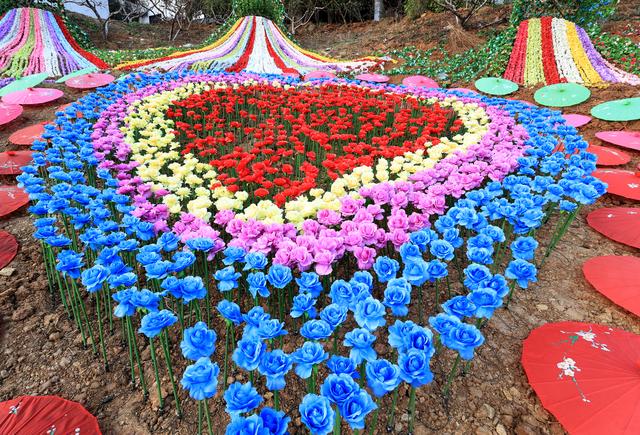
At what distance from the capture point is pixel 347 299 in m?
2.00

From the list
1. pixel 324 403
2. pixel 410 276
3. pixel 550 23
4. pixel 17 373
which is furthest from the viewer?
pixel 550 23

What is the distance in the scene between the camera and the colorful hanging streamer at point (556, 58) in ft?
29.6

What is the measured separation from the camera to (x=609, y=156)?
18.0ft

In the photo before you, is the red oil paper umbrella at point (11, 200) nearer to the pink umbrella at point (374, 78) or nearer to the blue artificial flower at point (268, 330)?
the blue artificial flower at point (268, 330)

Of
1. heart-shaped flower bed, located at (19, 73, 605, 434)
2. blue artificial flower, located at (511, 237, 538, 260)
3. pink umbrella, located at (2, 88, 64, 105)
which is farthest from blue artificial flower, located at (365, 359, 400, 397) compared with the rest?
pink umbrella, located at (2, 88, 64, 105)

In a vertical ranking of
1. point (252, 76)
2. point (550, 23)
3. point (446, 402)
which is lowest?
point (446, 402)

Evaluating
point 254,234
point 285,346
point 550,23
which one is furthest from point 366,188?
point 550,23

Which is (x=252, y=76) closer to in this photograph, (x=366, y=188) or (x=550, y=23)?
(x=366, y=188)

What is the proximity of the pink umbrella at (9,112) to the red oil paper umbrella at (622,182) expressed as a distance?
9.36 metres

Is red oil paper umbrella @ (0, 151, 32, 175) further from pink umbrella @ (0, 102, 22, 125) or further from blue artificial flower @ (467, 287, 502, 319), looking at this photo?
blue artificial flower @ (467, 287, 502, 319)

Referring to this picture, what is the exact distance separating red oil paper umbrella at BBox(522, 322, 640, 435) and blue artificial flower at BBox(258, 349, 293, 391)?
1.54 meters

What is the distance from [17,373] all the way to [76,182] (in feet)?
6.13

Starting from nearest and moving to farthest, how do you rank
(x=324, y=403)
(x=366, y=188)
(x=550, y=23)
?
(x=324, y=403), (x=366, y=188), (x=550, y=23)

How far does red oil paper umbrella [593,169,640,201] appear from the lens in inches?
172
